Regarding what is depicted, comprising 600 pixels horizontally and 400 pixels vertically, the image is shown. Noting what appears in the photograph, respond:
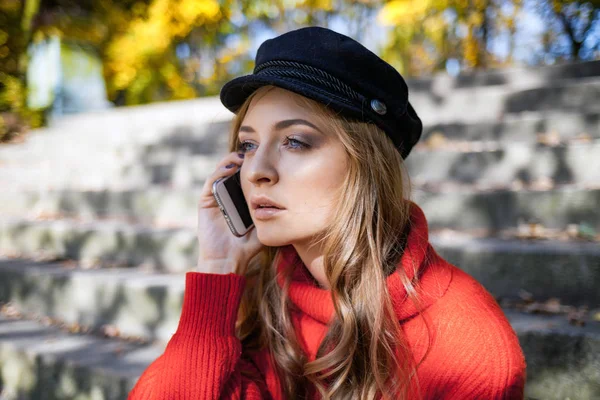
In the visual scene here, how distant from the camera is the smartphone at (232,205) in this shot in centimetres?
169

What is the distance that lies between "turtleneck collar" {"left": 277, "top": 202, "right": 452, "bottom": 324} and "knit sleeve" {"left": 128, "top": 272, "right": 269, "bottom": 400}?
22 centimetres

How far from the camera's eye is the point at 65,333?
290cm

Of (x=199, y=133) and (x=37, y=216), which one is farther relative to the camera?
(x=199, y=133)

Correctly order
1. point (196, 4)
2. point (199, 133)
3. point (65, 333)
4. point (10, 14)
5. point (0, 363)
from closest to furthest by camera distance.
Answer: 1. point (0, 363)
2. point (65, 333)
3. point (199, 133)
4. point (10, 14)
5. point (196, 4)

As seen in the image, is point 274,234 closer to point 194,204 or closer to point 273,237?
point 273,237

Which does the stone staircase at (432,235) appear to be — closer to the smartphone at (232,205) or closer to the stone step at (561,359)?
the stone step at (561,359)

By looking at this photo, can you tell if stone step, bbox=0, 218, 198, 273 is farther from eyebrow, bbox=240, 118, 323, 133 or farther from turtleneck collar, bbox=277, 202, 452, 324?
eyebrow, bbox=240, 118, 323, 133

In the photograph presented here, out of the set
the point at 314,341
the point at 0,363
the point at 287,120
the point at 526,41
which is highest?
the point at 526,41

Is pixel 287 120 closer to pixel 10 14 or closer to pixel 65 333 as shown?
pixel 65 333

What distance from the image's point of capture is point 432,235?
277 cm

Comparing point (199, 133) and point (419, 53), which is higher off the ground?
point (419, 53)

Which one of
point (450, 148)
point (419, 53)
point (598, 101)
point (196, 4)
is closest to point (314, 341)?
point (450, 148)

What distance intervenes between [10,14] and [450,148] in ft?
26.6

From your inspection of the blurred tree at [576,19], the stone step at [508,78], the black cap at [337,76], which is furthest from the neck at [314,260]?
the blurred tree at [576,19]
